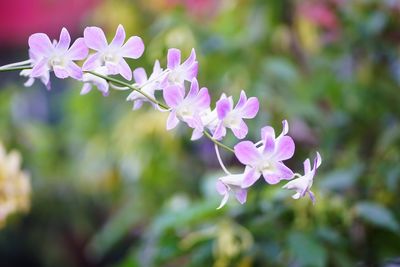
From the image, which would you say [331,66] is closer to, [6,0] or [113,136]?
[113,136]

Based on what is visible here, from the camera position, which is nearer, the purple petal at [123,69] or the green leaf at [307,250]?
the purple petal at [123,69]

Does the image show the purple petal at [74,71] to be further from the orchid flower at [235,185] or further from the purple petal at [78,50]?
the orchid flower at [235,185]

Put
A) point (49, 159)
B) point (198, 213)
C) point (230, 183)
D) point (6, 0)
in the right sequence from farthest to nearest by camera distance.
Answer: point (6, 0) < point (49, 159) < point (198, 213) < point (230, 183)

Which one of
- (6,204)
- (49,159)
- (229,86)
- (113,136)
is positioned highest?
(6,204)

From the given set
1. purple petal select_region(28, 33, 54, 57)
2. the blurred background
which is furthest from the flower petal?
the blurred background

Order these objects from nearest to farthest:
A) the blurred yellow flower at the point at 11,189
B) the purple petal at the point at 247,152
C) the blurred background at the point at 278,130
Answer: the purple petal at the point at 247,152 → the blurred yellow flower at the point at 11,189 → the blurred background at the point at 278,130

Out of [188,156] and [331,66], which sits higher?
[331,66]

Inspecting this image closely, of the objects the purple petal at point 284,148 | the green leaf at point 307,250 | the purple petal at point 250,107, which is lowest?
the green leaf at point 307,250

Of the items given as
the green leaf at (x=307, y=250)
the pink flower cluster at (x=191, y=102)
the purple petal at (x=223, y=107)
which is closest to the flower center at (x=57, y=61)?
the pink flower cluster at (x=191, y=102)

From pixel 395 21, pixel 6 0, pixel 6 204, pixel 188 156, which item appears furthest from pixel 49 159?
pixel 6 0
